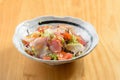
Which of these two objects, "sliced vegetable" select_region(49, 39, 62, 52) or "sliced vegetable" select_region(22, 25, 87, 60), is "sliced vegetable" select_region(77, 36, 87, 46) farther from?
"sliced vegetable" select_region(49, 39, 62, 52)

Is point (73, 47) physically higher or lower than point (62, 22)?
lower

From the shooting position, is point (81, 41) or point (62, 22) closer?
point (81, 41)

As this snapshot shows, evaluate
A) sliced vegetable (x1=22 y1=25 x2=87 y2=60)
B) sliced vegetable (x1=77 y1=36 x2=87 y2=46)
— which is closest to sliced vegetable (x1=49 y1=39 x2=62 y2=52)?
sliced vegetable (x1=22 y1=25 x2=87 y2=60)

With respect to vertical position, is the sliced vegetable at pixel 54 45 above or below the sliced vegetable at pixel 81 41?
below

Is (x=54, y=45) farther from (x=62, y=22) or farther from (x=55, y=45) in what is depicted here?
(x=62, y=22)

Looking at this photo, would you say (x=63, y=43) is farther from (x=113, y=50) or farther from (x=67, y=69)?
(x=113, y=50)

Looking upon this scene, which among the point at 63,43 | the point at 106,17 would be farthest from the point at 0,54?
the point at 106,17

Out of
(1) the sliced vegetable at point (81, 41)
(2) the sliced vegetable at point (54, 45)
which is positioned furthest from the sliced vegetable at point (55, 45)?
(1) the sliced vegetable at point (81, 41)

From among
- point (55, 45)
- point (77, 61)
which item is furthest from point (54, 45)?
point (77, 61)

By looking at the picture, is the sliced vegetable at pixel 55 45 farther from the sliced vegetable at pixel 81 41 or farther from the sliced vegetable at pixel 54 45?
the sliced vegetable at pixel 81 41
